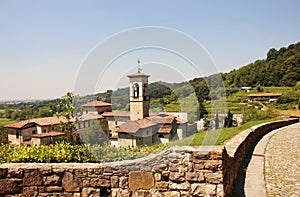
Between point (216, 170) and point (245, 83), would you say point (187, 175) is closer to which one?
point (216, 170)

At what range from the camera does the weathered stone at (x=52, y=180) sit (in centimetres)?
378

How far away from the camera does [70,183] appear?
3791 millimetres

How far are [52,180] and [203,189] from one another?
2.30m

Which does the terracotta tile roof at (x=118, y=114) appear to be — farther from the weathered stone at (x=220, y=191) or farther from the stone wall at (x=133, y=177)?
the weathered stone at (x=220, y=191)

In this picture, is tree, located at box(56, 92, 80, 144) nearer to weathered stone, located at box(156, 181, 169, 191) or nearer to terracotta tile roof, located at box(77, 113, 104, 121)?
terracotta tile roof, located at box(77, 113, 104, 121)

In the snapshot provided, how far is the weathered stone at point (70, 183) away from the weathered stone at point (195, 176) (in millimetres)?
1671

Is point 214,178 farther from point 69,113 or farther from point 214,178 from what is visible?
point 69,113

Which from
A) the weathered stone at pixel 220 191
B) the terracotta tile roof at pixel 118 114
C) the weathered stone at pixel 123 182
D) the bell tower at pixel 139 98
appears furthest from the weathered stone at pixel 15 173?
the bell tower at pixel 139 98

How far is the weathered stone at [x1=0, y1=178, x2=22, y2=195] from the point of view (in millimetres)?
3824

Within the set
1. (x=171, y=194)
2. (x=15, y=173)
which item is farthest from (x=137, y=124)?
(x=15, y=173)

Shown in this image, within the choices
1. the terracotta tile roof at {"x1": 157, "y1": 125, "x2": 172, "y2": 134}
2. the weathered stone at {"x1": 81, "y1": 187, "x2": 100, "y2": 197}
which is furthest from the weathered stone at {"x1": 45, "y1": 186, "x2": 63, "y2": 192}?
the terracotta tile roof at {"x1": 157, "y1": 125, "x2": 172, "y2": 134}

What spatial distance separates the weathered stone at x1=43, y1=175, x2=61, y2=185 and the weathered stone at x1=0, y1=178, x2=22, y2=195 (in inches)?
16.7

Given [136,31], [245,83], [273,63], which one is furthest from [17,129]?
[273,63]

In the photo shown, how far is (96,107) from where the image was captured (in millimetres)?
6824
